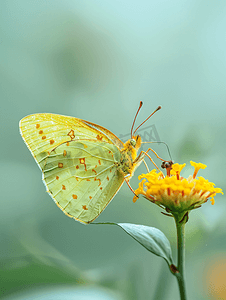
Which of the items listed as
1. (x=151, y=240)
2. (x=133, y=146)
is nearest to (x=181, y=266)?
(x=151, y=240)

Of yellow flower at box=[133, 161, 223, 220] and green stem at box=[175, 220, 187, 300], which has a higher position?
yellow flower at box=[133, 161, 223, 220]

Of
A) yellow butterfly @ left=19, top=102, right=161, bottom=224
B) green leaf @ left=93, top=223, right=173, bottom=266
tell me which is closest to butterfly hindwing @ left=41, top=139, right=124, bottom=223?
yellow butterfly @ left=19, top=102, right=161, bottom=224

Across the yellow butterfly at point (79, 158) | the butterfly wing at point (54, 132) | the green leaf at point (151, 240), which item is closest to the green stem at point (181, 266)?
the green leaf at point (151, 240)

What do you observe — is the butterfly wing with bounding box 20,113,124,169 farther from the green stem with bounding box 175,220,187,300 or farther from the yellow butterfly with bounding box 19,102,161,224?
the green stem with bounding box 175,220,187,300

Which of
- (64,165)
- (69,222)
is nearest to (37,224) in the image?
(69,222)

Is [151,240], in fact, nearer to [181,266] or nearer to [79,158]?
[181,266]

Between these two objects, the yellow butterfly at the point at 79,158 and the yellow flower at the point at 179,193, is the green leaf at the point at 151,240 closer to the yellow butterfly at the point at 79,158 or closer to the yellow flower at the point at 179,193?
the yellow flower at the point at 179,193
